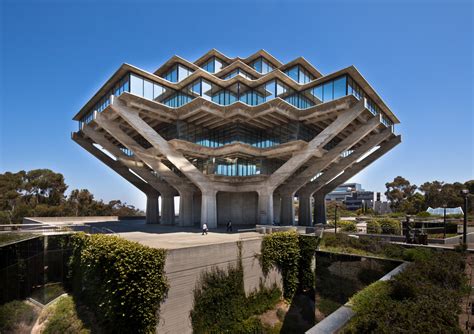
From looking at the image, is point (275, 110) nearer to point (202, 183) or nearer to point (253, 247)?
point (202, 183)

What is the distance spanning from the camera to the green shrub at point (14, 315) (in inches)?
640

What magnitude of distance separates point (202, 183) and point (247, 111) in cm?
1003

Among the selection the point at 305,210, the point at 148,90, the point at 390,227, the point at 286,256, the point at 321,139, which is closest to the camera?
the point at 286,256

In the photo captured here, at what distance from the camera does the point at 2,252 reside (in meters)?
16.3

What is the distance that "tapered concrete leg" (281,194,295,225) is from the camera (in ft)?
115

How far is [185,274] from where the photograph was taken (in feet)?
47.5

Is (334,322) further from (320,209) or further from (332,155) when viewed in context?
(320,209)

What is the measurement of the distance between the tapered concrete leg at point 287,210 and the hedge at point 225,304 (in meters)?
17.5

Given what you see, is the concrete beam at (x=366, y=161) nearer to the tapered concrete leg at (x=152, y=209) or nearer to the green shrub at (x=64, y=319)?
the tapered concrete leg at (x=152, y=209)

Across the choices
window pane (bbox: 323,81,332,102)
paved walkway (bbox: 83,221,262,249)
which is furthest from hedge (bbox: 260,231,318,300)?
window pane (bbox: 323,81,332,102)

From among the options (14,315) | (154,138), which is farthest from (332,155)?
(14,315)

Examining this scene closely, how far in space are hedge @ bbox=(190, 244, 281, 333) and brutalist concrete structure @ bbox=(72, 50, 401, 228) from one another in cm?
1393

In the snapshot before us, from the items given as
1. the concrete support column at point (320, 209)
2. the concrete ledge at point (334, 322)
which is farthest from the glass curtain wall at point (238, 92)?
the concrete ledge at point (334, 322)

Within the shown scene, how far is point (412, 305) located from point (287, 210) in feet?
94.7
